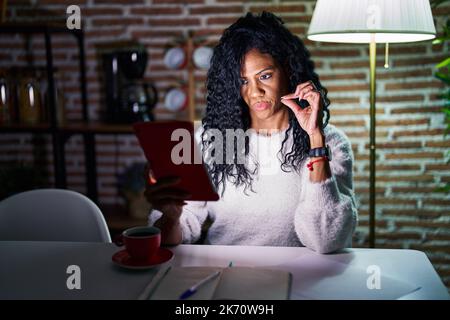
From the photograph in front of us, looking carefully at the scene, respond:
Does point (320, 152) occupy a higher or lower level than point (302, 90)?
lower

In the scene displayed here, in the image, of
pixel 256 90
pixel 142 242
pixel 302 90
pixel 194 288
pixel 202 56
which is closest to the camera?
pixel 194 288

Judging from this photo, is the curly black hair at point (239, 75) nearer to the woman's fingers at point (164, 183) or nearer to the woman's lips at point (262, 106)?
the woman's lips at point (262, 106)

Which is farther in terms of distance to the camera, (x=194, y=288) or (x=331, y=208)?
(x=331, y=208)

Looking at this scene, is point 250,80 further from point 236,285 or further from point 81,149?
point 81,149

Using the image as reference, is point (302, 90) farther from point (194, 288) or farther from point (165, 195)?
point (194, 288)

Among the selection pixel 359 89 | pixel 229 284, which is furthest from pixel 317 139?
pixel 359 89

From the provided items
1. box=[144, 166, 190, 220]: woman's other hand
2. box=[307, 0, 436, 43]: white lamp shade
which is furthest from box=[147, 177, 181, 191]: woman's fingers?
box=[307, 0, 436, 43]: white lamp shade

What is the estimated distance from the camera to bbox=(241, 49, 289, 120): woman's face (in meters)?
1.52

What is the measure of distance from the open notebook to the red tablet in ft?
0.77

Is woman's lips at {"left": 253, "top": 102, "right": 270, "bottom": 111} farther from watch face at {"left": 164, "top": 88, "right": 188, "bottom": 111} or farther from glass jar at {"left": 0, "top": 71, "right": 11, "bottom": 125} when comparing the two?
glass jar at {"left": 0, "top": 71, "right": 11, "bottom": 125}

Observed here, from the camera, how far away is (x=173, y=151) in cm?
112

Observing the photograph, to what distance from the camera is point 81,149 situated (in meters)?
2.54

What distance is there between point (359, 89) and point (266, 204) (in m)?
1.08

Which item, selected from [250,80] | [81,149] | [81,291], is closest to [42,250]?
[81,291]
